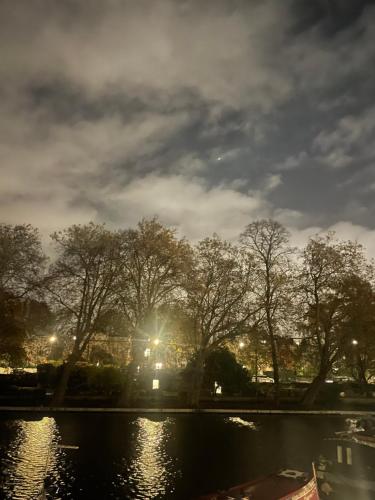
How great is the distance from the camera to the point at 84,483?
15172 millimetres

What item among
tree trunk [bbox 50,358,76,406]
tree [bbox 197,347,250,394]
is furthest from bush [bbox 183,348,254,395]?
tree trunk [bbox 50,358,76,406]

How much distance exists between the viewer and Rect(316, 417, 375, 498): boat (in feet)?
50.4

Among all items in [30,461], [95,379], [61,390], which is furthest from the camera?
[95,379]

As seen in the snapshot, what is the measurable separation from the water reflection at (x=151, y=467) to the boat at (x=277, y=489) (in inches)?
172

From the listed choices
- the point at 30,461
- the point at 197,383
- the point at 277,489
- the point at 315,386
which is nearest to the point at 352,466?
the point at 277,489

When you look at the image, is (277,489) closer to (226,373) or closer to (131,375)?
(131,375)

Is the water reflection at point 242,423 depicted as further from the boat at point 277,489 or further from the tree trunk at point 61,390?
the boat at point 277,489

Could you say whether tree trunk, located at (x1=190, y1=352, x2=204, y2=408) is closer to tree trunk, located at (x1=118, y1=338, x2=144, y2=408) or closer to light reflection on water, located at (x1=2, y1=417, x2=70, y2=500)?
tree trunk, located at (x1=118, y1=338, x2=144, y2=408)

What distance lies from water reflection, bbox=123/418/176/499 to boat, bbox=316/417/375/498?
250 inches

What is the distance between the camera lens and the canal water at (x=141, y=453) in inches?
587

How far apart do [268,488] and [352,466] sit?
793 centimetres

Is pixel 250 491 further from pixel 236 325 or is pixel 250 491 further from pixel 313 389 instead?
pixel 313 389

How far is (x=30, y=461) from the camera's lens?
17484 mm

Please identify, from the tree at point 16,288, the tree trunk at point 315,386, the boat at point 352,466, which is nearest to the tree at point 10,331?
the tree at point 16,288
